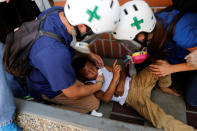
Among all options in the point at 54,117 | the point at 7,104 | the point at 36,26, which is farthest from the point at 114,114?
the point at 36,26

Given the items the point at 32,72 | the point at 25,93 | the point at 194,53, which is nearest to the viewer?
the point at 194,53

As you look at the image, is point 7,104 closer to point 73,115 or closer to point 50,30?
point 73,115

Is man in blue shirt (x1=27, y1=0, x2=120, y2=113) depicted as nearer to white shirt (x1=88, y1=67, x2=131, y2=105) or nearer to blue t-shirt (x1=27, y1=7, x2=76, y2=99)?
blue t-shirt (x1=27, y1=7, x2=76, y2=99)

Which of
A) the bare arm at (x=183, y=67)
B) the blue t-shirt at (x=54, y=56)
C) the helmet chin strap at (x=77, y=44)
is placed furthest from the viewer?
the bare arm at (x=183, y=67)

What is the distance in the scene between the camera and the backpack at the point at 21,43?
164 cm

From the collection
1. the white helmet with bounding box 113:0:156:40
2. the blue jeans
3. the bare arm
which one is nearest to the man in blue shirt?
the white helmet with bounding box 113:0:156:40

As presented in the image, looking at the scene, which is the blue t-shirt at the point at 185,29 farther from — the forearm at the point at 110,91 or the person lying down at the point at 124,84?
the forearm at the point at 110,91

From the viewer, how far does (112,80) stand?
247 cm

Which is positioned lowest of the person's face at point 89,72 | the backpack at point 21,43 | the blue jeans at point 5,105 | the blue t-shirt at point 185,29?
the person's face at point 89,72

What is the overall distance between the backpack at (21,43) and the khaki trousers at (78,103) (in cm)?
70

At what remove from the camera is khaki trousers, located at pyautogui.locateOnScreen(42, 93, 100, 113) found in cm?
228

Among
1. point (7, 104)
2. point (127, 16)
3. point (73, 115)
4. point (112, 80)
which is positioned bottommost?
point (112, 80)

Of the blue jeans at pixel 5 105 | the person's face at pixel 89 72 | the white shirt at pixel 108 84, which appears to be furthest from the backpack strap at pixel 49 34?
the white shirt at pixel 108 84

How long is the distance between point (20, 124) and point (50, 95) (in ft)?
1.61
